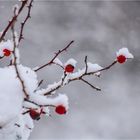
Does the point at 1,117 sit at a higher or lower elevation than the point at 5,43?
lower

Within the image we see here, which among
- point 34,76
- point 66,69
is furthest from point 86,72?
point 34,76

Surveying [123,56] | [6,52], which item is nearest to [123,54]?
[123,56]

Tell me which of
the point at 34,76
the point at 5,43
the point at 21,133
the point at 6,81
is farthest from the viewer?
the point at 5,43

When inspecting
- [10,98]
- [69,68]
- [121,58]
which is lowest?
[10,98]

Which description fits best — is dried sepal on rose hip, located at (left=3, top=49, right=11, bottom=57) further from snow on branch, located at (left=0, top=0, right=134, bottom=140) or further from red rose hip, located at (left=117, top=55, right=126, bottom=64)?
red rose hip, located at (left=117, top=55, right=126, bottom=64)

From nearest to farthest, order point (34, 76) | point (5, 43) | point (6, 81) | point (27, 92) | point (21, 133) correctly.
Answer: point (27, 92) < point (6, 81) < point (34, 76) < point (21, 133) < point (5, 43)

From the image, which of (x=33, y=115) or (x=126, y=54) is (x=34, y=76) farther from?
(x=126, y=54)

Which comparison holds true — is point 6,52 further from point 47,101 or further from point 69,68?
point 47,101

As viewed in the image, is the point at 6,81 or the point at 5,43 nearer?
the point at 6,81

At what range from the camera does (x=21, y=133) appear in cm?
350

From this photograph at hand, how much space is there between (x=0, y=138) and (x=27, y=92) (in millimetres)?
766

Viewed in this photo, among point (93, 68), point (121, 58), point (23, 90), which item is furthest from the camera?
point (121, 58)

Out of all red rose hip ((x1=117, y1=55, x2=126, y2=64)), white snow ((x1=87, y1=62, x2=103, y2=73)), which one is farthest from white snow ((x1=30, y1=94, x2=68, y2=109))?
red rose hip ((x1=117, y1=55, x2=126, y2=64))

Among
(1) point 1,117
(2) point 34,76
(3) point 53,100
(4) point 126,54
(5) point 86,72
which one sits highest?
(4) point 126,54
